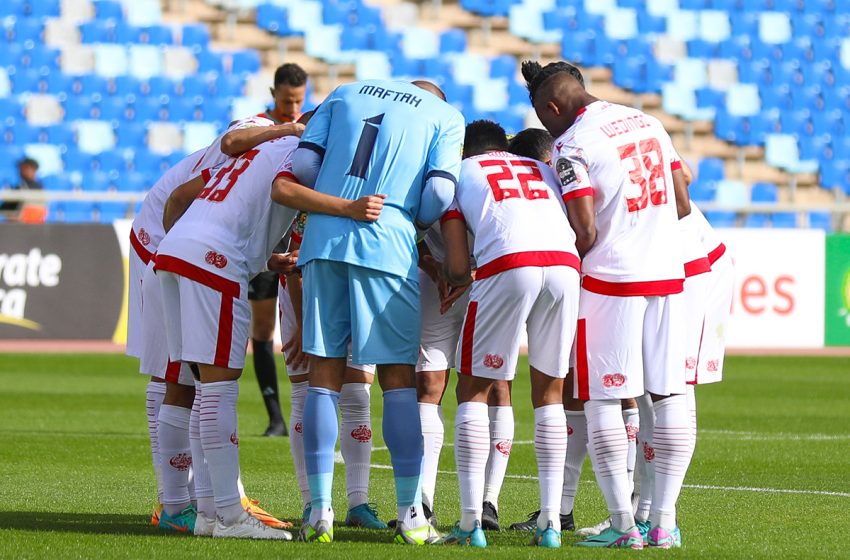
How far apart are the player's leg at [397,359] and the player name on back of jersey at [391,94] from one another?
720 millimetres

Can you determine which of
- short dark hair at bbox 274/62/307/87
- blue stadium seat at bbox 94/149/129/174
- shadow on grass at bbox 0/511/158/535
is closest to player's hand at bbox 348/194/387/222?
shadow on grass at bbox 0/511/158/535

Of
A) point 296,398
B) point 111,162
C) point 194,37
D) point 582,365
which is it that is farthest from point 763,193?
point 582,365

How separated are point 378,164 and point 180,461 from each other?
161 cm

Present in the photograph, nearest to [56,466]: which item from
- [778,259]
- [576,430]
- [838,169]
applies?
[576,430]

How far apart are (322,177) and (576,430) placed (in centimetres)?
172

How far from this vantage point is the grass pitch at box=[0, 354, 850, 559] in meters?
5.44

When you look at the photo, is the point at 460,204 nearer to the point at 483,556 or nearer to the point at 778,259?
the point at 483,556

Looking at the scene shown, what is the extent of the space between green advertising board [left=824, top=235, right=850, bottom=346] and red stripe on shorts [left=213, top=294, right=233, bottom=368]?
14.0 m

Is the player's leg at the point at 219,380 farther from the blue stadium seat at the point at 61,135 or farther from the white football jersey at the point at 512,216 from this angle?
the blue stadium seat at the point at 61,135

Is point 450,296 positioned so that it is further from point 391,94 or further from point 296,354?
point 391,94

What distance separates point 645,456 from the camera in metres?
6.02

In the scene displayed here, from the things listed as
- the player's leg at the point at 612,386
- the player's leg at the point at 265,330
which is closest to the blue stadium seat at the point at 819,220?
the player's leg at the point at 265,330

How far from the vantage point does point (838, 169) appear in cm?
2494

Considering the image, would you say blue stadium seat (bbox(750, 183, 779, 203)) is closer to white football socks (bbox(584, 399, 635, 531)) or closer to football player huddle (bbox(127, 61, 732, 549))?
football player huddle (bbox(127, 61, 732, 549))
